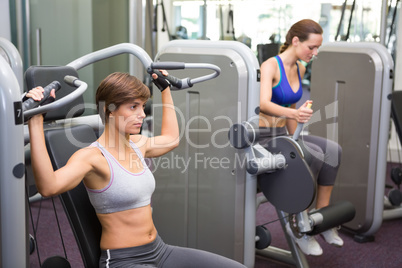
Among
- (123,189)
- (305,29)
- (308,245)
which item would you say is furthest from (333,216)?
(123,189)

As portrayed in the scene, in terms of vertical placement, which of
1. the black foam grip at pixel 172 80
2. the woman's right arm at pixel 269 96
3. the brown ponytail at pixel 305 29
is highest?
the brown ponytail at pixel 305 29

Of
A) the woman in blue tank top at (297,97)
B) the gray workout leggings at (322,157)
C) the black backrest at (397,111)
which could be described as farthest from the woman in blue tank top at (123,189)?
the black backrest at (397,111)

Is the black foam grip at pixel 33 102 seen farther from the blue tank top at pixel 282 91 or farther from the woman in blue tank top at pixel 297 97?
the blue tank top at pixel 282 91

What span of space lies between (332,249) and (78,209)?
1.88 meters

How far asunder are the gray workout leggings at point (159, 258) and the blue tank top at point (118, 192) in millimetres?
135

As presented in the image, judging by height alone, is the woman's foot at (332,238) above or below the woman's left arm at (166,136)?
below

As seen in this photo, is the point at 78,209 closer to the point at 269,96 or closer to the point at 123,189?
the point at 123,189

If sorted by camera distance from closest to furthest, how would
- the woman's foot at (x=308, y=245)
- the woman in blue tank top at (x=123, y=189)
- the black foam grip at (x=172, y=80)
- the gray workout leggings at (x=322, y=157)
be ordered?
the woman in blue tank top at (x=123, y=189) < the black foam grip at (x=172, y=80) < the woman's foot at (x=308, y=245) < the gray workout leggings at (x=322, y=157)

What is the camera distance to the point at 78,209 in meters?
1.71

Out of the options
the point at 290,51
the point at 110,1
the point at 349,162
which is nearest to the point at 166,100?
the point at 290,51

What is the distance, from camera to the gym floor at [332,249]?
9.48 ft

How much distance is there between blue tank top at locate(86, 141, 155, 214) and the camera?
1.65 m

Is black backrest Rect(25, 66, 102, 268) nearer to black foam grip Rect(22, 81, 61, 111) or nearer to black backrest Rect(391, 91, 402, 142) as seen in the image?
black foam grip Rect(22, 81, 61, 111)

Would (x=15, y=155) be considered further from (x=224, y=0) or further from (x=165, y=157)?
(x=224, y=0)
